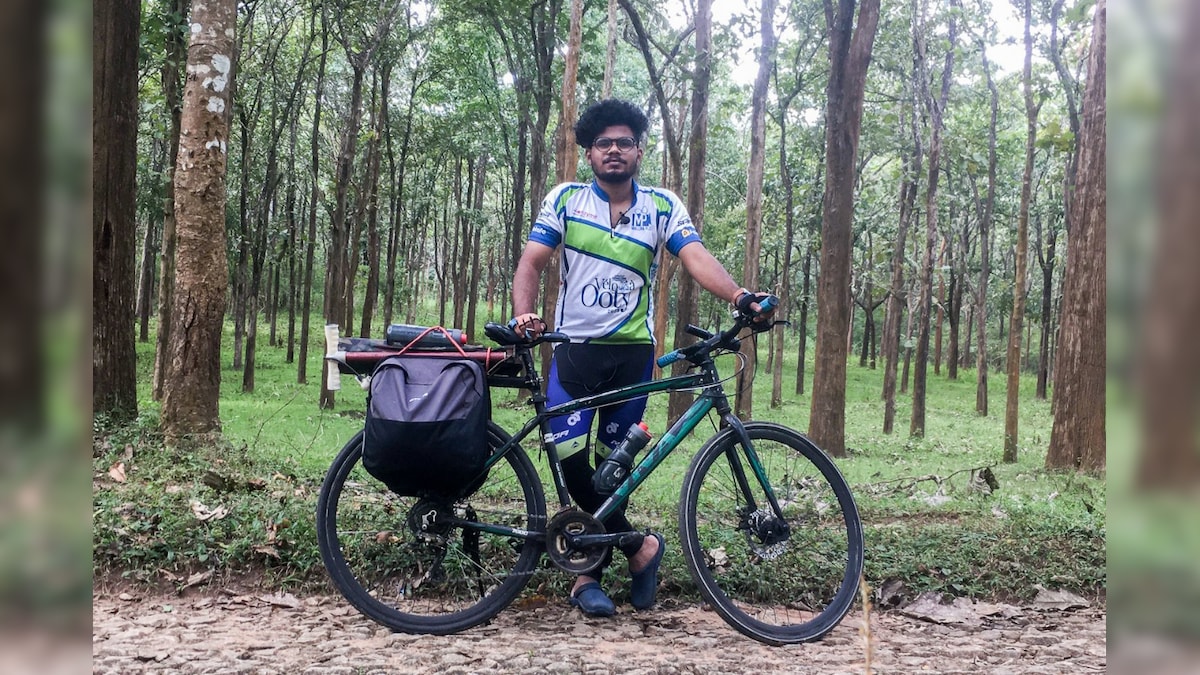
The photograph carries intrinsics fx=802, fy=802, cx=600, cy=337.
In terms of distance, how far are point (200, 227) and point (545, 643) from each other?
13.4ft

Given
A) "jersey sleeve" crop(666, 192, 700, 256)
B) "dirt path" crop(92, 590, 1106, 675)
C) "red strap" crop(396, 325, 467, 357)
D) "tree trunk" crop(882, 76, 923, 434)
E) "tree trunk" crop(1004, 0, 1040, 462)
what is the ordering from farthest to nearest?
"tree trunk" crop(882, 76, 923, 434), "tree trunk" crop(1004, 0, 1040, 462), "jersey sleeve" crop(666, 192, 700, 256), "red strap" crop(396, 325, 467, 357), "dirt path" crop(92, 590, 1106, 675)

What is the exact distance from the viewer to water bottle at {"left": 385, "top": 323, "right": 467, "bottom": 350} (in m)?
3.32

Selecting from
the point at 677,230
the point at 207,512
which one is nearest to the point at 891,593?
the point at 677,230

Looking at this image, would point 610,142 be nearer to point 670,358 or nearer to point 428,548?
point 670,358

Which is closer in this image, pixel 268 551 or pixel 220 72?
pixel 268 551

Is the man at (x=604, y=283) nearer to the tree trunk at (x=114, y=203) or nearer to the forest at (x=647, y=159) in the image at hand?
the forest at (x=647, y=159)

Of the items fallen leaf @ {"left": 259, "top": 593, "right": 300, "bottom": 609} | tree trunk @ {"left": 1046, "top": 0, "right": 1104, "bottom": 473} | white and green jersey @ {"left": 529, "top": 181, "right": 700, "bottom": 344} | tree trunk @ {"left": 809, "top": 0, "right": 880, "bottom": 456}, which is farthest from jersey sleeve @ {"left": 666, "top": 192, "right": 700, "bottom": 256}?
tree trunk @ {"left": 809, "top": 0, "right": 880, "bottom": 456}

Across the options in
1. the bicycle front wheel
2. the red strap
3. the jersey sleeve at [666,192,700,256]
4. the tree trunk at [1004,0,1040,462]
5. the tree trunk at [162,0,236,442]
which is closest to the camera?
the bicycle front wheel

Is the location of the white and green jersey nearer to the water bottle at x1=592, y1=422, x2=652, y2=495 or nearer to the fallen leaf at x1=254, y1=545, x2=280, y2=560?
the water bottle at x1=592, y1=422, x2=652, y2=495

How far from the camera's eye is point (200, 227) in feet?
18.3

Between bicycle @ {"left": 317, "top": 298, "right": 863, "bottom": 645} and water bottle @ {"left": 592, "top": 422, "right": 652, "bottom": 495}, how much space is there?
0.16ft

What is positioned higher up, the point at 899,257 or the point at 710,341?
the point at 899,257
